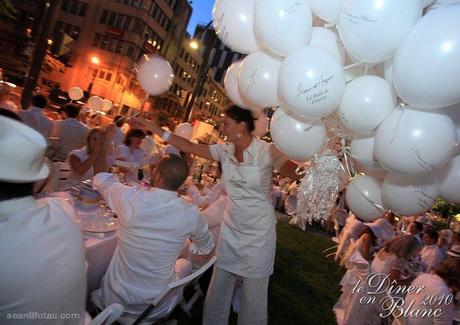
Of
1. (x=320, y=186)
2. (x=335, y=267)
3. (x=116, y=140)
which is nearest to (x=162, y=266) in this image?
(x=320, y=186)

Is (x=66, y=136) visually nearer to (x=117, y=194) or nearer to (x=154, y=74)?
(x=154, y=74)

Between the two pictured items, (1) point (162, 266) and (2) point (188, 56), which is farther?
(2) point (188, 56)

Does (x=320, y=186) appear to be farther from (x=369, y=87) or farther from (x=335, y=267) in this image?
(x=335, y=267)

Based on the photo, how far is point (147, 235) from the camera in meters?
2.14

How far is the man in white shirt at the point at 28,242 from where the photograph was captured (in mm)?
1155

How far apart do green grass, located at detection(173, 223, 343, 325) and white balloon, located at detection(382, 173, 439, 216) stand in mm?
2489

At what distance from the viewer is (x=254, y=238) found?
2.67m

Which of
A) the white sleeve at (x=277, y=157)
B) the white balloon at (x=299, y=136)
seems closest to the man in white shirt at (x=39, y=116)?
the white sleeve at (x=277, y=157)

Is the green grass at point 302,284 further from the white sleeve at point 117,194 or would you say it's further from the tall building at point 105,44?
the tall building at point 105,44

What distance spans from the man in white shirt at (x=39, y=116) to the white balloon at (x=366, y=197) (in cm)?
473

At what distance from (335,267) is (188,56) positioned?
4823 centimetres

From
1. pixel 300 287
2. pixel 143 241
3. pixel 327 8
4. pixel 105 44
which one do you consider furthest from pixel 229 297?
pixel 105 44

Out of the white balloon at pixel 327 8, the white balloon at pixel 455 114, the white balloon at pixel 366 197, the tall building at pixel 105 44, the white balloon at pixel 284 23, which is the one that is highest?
the tall building at pixel 105 44

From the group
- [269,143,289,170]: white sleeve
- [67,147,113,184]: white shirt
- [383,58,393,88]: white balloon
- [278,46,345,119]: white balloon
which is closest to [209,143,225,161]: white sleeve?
[269,143,289,170]: white sleeve
